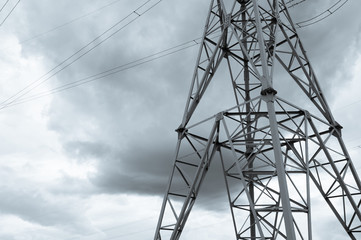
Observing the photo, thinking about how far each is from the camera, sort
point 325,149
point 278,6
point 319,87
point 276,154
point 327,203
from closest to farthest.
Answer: point 276,154
point 325,149
point 327,203
point 319,87
point 278,6

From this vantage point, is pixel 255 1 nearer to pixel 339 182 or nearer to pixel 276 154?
pixel 276 154

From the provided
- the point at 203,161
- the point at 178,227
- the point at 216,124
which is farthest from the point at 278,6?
the point at 178,227

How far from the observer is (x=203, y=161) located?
54.6ft

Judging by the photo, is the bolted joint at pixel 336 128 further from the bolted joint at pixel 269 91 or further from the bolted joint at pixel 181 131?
the bolted joint at pixel 181 131

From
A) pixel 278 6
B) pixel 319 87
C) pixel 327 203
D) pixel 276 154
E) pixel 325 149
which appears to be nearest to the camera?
pixel 276 154

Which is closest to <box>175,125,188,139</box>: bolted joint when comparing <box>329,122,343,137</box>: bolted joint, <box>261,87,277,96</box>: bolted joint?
<box>261,87,277,96</box>: bolted joint

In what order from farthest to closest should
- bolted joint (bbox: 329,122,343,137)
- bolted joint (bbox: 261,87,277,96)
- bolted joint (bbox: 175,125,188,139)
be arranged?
bolted joint (bbox: 175,125,188,139)
bolted joint (bbox: 329,122,343,137)
bolted joint (bbox: 261,87,277,96)

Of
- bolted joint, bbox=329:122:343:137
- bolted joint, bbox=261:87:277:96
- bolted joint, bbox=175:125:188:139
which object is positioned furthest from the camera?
bolted joint, bbox=175:125:188:139

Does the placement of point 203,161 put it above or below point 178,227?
above

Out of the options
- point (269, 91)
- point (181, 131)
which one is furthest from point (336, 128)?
point (181, 131)

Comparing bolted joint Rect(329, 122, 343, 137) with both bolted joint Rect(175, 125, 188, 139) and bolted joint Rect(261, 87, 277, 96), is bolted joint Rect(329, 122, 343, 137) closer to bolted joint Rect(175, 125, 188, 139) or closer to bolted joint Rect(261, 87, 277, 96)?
bolted joint Rect(261, 87, 277, 96)

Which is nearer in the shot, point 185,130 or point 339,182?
point 339,182

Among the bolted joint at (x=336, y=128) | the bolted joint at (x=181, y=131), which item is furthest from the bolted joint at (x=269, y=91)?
the bolted joint at (x=336, y=128)

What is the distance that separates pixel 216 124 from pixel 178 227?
4902 mm
